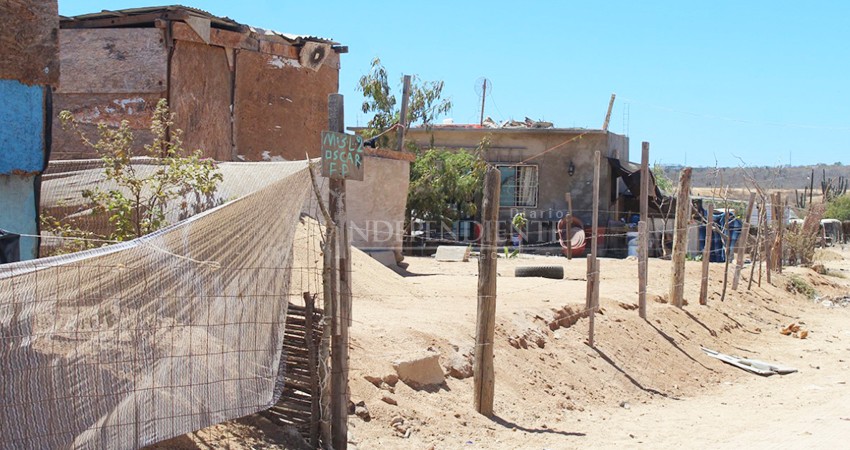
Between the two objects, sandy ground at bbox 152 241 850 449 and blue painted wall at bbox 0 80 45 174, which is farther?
sandy ground at bbox 152 241 850 449

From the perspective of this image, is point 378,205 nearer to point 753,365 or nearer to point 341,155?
point 753,365

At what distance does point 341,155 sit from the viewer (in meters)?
6.81

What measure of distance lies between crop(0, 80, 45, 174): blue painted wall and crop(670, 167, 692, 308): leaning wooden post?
33.6 ft

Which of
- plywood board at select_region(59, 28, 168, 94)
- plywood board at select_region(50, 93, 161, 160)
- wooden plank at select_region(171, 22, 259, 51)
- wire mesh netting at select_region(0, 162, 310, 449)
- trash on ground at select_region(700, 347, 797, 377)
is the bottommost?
trash on ground at select_region(700, 347, 797, 377)

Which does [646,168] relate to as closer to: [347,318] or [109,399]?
[347,318]

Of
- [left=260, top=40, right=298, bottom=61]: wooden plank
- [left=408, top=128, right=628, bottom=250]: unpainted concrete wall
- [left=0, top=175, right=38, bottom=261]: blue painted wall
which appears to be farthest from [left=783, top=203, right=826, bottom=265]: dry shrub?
[left=0, top=175, right=38, bottom=261]: blue painted wall

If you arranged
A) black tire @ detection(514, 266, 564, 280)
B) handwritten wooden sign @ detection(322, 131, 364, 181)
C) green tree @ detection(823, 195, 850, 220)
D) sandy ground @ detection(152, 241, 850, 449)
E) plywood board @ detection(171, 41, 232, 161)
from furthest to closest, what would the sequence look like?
green tree @ detection(823, 195, 850, 220) < black tire @ detection(514, 266, 564, 280) < plywood board @ detection(171, 41, 232, 161) < sandy ground @ detection(152, 241, 850, 449) < handwritten wooden sign @ detection(322, 131, 364, 181)

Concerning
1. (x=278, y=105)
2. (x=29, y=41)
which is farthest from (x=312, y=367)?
(x=278, y=105)

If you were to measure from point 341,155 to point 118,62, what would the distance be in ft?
18.3

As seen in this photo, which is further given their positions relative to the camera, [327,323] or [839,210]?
A: [839,210]

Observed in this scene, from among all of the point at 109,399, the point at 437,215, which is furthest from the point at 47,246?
the point at 437,215

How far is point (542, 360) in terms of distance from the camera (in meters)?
10.4

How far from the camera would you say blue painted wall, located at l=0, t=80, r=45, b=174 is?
285 inches

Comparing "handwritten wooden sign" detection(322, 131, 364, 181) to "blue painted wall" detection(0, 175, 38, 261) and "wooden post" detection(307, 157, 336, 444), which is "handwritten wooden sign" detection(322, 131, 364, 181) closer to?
"wooden post" detection(307, 157, 336, 444)
